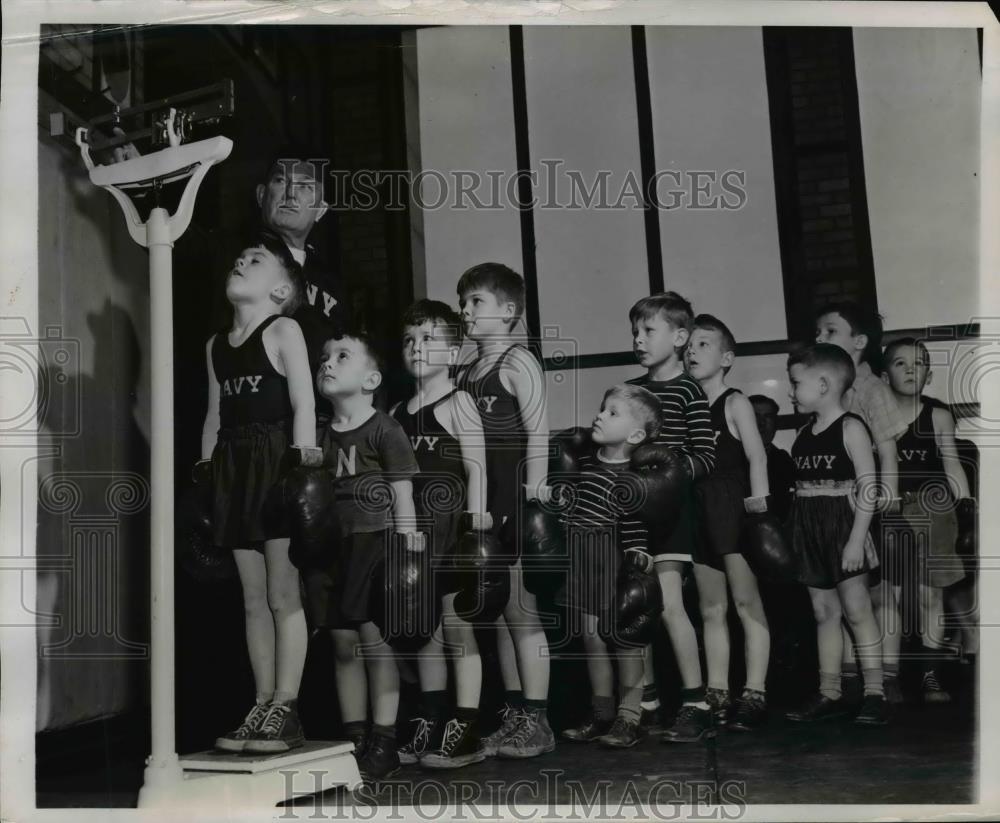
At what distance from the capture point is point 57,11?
4016mm

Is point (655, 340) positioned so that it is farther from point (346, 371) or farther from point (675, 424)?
point (346, 371)

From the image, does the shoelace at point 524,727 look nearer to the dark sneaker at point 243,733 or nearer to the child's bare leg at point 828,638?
the dark sneaker at point 243,733

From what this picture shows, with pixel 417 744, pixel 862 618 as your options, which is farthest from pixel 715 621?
pixel 417 744

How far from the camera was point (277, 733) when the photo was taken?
3895 millimetres

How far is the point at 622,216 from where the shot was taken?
4020 mm

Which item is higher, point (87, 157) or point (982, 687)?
point (87, 157)

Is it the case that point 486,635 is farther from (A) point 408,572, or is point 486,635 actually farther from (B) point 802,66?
(B) point 802,66

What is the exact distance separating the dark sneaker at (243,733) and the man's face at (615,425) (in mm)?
1358

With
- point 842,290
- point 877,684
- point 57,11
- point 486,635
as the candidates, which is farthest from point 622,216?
point 57,11

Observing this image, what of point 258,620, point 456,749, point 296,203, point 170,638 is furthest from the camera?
point 296,203

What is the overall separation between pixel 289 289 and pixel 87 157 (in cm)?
77

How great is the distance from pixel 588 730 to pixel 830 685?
0.77 m

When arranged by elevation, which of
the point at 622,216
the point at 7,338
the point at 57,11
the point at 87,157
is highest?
the point at 57,11

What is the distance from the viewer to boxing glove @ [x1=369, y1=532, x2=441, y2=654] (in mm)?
3918
